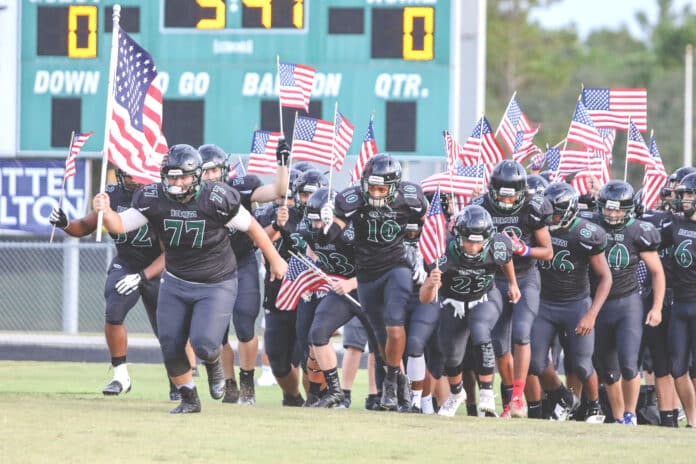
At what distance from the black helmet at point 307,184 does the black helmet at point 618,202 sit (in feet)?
7.56

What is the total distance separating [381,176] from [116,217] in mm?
2283

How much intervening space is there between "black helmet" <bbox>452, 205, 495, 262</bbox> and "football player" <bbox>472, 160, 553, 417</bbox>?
0.52m

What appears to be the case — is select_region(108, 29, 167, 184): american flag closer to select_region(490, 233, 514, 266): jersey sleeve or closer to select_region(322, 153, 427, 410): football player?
select_region(322, 153, 427, 410): football player

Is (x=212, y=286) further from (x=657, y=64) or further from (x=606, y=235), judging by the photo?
(x=657, y=64)

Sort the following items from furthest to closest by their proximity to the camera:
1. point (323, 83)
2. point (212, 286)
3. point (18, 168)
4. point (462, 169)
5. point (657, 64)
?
1. point (657, 64)
2. point (18, 168)
3. point (323, 83)
4. point (462, 169)
5. point (212, 286)

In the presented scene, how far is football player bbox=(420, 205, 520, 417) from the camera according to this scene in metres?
11.4

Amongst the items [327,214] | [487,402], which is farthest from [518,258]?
[327,214]

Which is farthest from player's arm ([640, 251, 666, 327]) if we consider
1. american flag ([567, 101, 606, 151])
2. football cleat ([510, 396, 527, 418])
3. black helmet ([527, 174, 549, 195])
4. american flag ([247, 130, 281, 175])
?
american flag ([247, 130, 281, 175])

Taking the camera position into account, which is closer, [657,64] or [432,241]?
[432,241]

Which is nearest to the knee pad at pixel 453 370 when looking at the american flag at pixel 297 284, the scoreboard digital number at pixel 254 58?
the american flag at pixel 297 284

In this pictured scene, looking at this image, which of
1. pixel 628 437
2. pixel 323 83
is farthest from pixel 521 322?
pixel 323 83

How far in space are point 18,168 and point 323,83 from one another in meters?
5.22

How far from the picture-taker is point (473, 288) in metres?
11.6

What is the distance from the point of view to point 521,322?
39.4 feet
